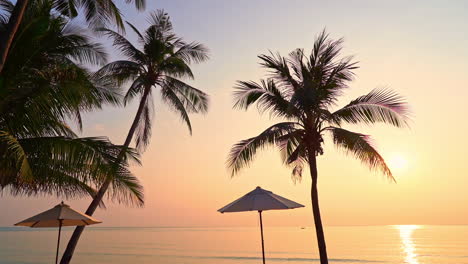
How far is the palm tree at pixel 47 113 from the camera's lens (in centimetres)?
781

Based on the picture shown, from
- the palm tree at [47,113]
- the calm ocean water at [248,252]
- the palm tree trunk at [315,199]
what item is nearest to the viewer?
the palm tree at [47,113]

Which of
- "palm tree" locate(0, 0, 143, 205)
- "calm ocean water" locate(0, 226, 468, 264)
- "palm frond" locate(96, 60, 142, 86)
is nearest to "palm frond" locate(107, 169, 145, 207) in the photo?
"palm tree" locate(0, 0, 143, 205)

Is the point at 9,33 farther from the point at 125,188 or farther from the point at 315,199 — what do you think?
the point at 315,199

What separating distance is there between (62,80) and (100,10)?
330 cm

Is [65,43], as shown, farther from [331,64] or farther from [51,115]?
[331,64]

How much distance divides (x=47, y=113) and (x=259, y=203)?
5.39 m

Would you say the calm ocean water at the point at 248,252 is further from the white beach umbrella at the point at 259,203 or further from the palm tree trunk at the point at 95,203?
the white beach umbrella at the point at 259,203

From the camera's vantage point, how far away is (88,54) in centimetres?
1035

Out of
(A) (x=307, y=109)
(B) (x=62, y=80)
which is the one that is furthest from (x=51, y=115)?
(A) (x=307, y=109)

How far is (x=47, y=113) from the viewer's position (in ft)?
26.1

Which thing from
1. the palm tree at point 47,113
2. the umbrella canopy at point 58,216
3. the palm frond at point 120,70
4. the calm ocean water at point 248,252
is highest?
the palm frond at point 120,70

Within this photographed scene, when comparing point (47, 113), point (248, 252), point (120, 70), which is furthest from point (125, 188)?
point (248, 252)

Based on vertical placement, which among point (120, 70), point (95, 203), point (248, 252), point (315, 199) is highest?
point (120, 70)

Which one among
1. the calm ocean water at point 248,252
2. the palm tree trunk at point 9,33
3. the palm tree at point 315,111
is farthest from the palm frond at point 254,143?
the calm ocean water at point 248,252
